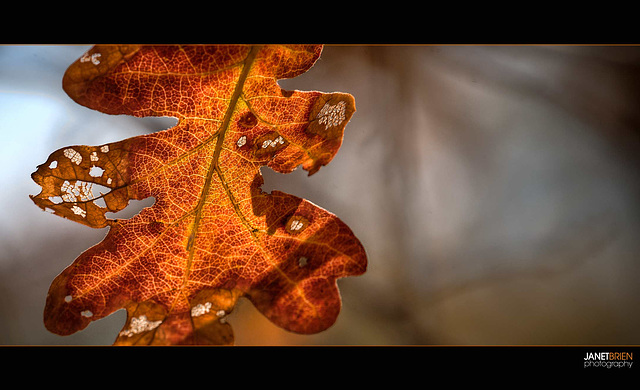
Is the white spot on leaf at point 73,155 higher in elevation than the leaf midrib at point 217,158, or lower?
lower

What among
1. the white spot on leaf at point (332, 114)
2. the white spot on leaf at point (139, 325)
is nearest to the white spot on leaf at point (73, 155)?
the white spot on leaf at point (139, 325)

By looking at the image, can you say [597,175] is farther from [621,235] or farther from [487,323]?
[487,323]

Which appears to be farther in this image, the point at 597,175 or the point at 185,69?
the point at 597,175

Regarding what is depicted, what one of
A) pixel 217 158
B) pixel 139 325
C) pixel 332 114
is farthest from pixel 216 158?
pixel 139 325

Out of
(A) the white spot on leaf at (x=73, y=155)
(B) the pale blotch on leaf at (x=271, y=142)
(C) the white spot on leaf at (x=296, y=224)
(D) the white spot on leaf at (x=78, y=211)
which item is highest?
(B) the pale blotch on leaf at (x=271, y=142)

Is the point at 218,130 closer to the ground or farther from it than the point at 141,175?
farther from it

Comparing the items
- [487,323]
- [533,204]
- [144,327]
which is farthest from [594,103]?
[144,327]

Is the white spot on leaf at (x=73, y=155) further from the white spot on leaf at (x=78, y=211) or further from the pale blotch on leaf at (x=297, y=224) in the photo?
the pale blotch on leaf at (x=297, y=224)

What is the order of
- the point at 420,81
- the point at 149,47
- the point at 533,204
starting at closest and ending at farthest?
the point at 149,47 < the point at 533,204 < the point at 420,81

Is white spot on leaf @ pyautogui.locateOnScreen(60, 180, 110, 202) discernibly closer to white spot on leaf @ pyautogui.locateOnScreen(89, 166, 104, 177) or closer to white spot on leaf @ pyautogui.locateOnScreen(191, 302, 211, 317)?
white spot on leaf @ pyautogui.locateOnScreen(89, 166, 104, 177)
